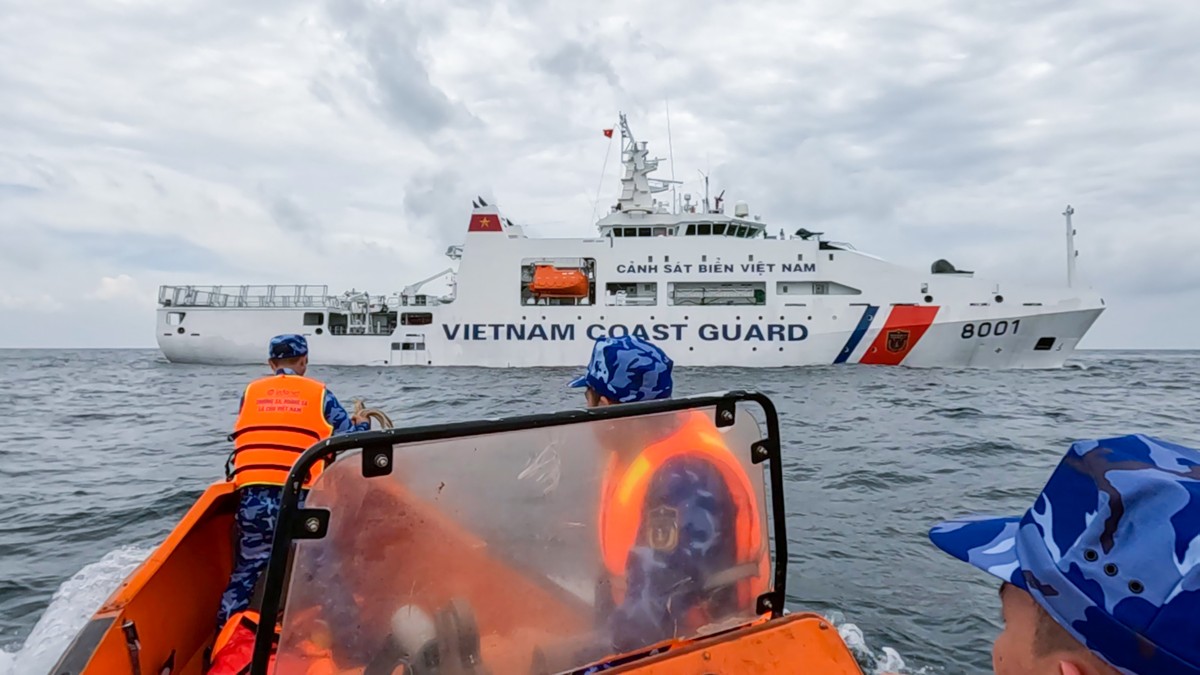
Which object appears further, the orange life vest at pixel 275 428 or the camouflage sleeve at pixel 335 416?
the camouflage sleeve at pixel 335 416

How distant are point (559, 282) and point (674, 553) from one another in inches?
903

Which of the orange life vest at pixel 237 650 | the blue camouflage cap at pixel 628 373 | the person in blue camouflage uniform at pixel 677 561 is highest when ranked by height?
the blue camouflage cap at pixel 628 373

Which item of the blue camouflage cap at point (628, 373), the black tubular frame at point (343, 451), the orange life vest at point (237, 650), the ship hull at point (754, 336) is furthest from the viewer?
the ship hull at point (754, 336)

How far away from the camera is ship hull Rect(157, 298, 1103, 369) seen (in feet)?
73.7

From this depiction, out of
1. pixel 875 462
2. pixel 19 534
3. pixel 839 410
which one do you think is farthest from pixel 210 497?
pixel 839 410

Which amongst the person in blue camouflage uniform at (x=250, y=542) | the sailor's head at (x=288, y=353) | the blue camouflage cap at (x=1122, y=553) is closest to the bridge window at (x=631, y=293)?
the sailor's head at (x=288, y=353)

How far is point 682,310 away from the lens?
2405cm

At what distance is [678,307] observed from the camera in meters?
24.1

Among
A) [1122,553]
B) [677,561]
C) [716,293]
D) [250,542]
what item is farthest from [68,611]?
[716,293]

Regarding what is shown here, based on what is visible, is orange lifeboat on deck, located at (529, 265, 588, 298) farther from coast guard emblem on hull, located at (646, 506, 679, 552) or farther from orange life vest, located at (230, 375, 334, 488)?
coast guard emblem on hull, located at (646, 506, 679, 552)

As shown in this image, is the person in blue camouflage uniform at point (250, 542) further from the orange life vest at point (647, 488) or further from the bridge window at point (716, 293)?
the bridge window at point (716, 293)

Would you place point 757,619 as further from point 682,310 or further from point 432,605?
point 682,310

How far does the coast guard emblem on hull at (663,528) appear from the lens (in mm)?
1728

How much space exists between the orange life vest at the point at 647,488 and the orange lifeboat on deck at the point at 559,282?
74.6 feet
